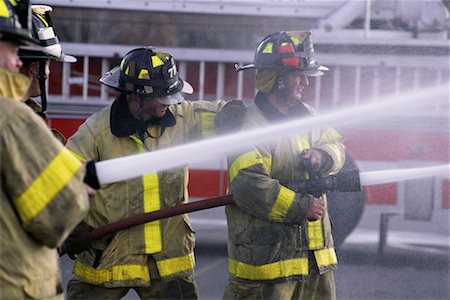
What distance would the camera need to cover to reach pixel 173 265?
14.1 ft

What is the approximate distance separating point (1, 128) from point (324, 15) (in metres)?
5.68

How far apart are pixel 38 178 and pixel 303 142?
70.8 inches

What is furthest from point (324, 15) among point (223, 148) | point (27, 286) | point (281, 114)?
point (27, 286)

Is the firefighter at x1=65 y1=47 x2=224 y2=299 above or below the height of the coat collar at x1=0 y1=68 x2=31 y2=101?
below

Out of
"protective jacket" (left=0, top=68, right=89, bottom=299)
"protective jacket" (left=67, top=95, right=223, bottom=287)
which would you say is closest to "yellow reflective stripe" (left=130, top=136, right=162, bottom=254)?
"protective jacket" (left=67, top=95, right=223, bottom=287)

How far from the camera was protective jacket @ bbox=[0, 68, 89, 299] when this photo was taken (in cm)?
278

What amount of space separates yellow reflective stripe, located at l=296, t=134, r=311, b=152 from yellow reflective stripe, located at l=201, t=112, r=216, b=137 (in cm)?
41

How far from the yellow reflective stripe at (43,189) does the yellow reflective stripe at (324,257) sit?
5.69 feet

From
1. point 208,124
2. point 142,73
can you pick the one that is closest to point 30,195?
point 142,73

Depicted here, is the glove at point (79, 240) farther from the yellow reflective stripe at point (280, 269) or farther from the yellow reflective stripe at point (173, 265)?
the yellow reflective stripe at point (280, 269)

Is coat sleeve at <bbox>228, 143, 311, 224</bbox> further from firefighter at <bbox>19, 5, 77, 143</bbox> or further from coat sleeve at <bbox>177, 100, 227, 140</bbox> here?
firefighter at <bbox>19, 5, 77, 143</bbox>

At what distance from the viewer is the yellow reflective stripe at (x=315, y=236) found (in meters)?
4.29

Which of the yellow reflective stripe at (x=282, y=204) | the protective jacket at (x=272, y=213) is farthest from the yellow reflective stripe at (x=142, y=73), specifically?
the yellow reflective stripe at (x=282, y=204)

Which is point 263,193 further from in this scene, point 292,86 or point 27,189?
point 27,189
